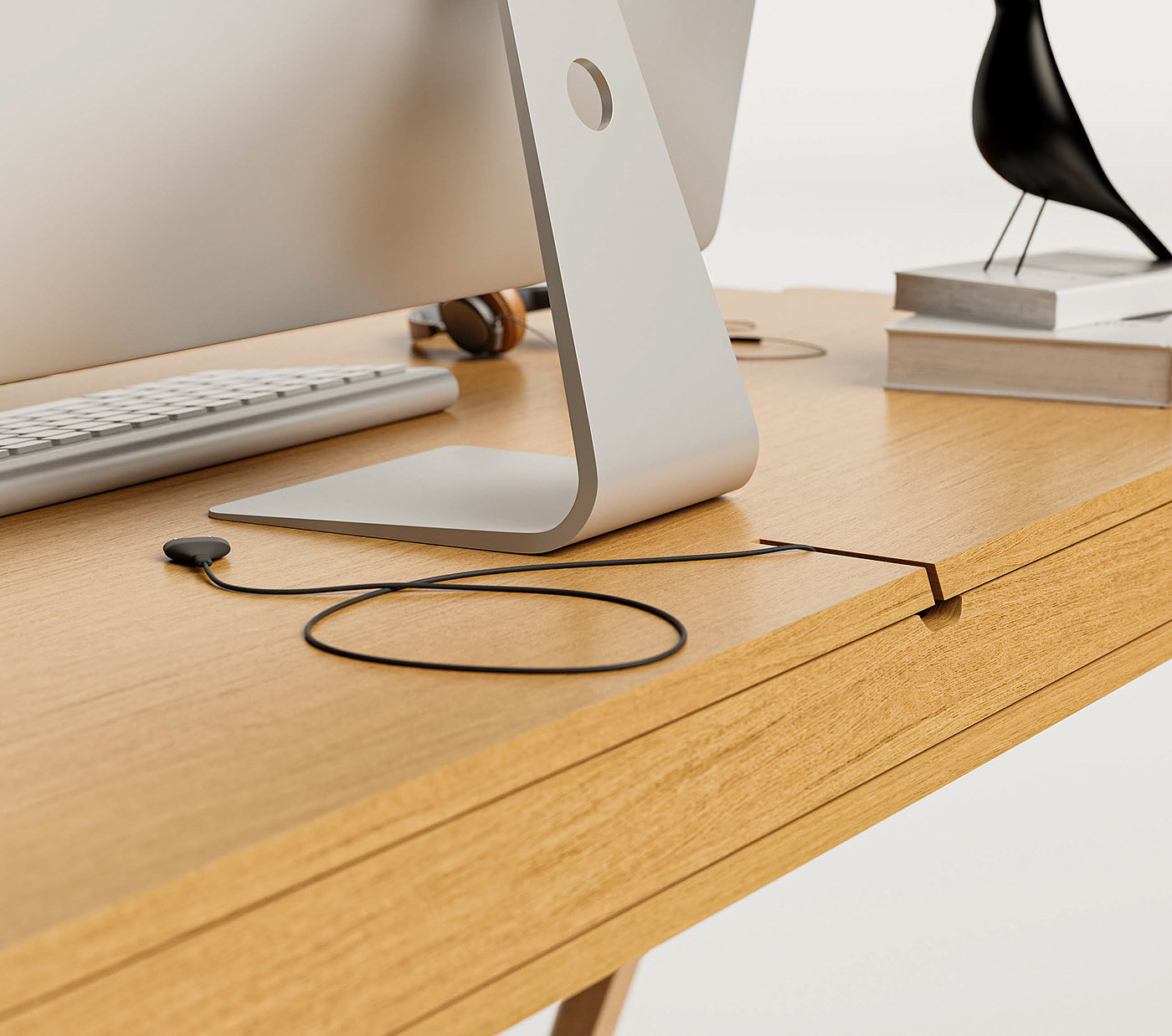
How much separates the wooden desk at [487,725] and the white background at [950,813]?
716mm

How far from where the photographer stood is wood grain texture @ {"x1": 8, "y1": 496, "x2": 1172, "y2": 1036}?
0.43 meters

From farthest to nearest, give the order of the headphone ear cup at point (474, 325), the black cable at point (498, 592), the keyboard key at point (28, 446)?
the headphone ear cup at point (474, 325)
the keyboard key at point (28, 446)
the black cable at point (498, 592)

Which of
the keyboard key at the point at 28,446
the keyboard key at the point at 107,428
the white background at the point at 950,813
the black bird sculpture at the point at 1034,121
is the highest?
the black bird sculpture at the point at 1034,121

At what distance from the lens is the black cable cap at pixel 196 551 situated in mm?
728

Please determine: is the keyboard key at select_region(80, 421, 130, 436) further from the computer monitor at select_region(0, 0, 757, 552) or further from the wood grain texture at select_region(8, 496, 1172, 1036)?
the wood grain texture at select_region(8, 496, 1172, 1036)

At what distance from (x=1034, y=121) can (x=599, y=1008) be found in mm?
836

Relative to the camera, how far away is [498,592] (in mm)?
680

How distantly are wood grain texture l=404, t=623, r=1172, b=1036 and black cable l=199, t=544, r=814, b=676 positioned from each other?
10cm

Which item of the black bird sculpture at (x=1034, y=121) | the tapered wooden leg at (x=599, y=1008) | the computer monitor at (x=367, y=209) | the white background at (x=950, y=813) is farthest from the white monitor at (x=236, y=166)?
the white background at (x=950, y=813)

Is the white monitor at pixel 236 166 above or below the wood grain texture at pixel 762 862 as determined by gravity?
above

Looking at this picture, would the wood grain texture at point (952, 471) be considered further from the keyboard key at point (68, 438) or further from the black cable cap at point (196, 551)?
the keyboard key at point (68, 438)

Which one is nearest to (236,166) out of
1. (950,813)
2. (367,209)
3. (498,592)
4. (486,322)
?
(367,209)

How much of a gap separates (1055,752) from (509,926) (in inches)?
57.0

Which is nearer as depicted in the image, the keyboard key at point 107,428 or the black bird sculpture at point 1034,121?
the keyboard key at point 107,428
